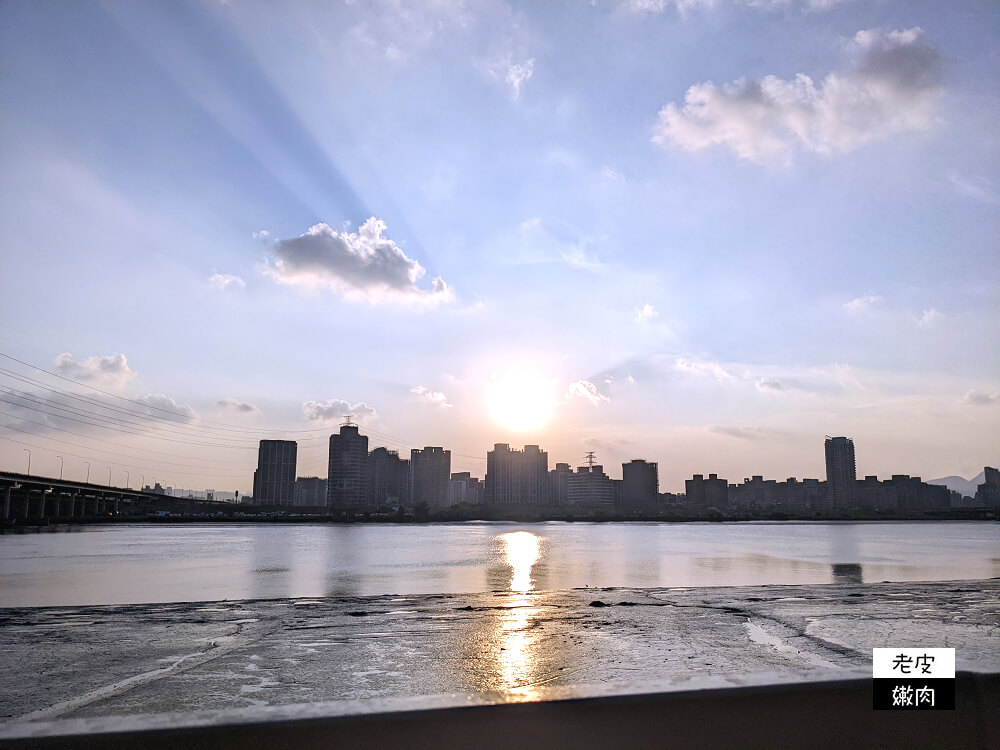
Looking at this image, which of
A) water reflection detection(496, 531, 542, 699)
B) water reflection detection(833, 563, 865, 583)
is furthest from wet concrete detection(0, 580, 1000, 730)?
water reflection detection(833, 563, 865, 583)

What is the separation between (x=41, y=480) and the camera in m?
156

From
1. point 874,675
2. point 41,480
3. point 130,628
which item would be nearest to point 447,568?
point 130,628

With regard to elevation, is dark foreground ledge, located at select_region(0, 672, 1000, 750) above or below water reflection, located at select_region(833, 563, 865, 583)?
above

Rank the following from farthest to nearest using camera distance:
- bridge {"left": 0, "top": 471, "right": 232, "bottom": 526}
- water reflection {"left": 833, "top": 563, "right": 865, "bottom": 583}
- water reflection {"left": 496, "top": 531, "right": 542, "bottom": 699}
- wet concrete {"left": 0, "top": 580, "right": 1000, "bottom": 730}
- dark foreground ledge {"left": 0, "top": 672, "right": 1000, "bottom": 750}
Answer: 1. bridge {"left": 0, "top": 471, "right": 232, "bottom": 526}
2. water reflection {"left": 833, "top": 563, "right": 865, "bottom": 583}
3. water reflection {"left": 496, "top": 531, "right": 542, "bottom": 699}
4. wet concrete {"left": 0, "top": 580, "right": 1000, "bottom": 730}
5. dark foreground ledge {"left": 0, "top": 672, "right": 1000, "bottom": 750}

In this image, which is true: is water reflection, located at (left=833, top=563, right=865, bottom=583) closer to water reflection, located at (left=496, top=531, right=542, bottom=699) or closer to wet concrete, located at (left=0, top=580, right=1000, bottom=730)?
wet concrete, located at (left=0, top=580, right=1000, bottom=730)

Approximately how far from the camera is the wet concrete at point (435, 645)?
32.0 feet

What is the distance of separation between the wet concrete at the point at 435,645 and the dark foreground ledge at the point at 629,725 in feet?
0.37

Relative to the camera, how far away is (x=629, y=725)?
3.18 meters

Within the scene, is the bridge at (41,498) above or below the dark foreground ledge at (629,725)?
below

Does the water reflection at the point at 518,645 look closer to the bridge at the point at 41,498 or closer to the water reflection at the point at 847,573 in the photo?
the water reflection at the point at 847,573

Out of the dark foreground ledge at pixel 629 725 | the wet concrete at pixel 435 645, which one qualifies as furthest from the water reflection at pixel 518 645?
the dark foreground ledge at pixel 629 725

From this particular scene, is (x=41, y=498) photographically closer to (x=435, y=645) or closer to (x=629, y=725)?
(x=435, y=645)

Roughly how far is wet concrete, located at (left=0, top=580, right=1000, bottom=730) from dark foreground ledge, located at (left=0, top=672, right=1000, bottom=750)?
113mm

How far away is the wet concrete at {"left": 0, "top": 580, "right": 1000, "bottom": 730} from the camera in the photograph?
974cm
